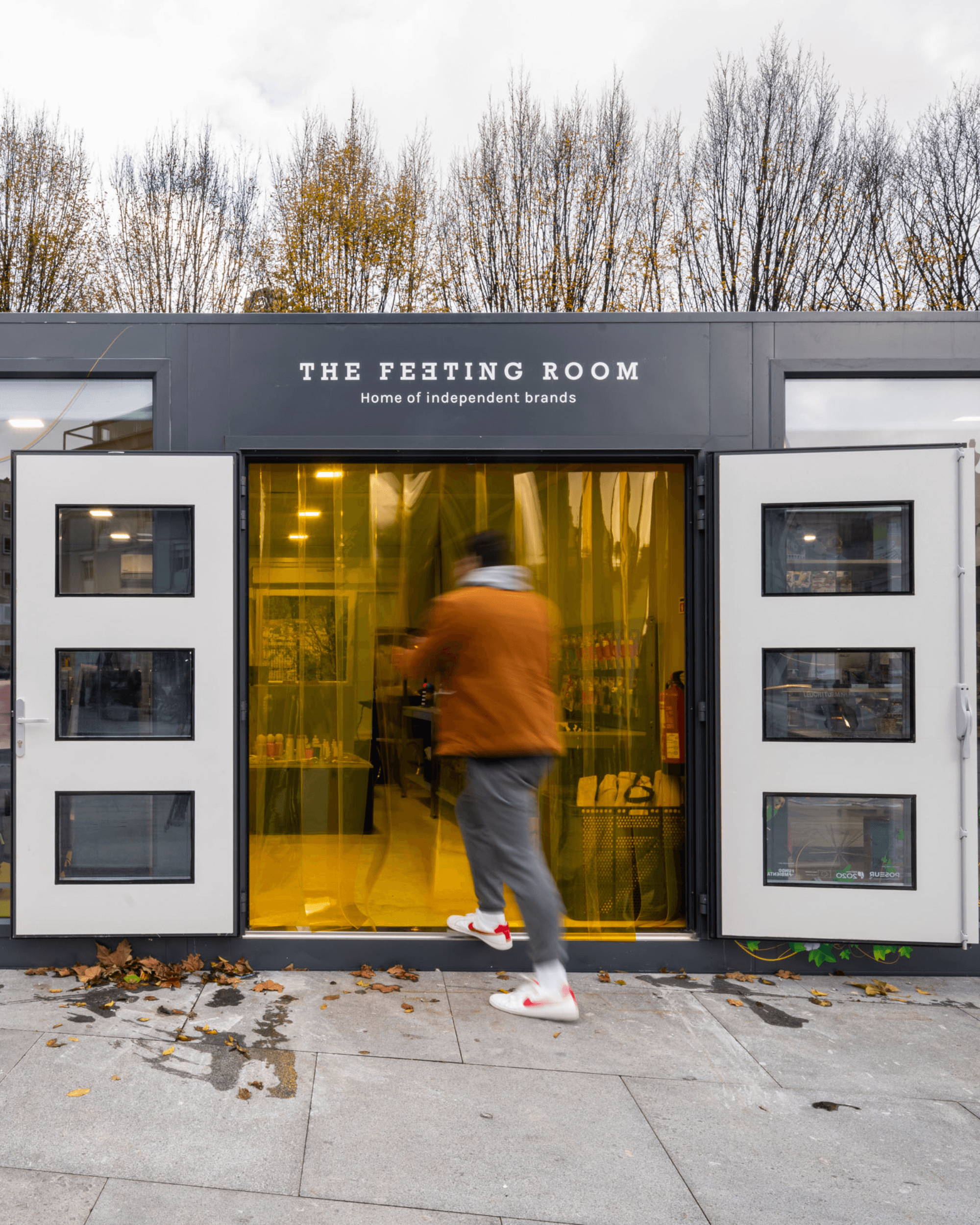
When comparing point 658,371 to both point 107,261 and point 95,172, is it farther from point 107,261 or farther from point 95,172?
point 95,172

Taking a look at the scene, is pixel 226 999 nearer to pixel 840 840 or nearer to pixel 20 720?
pixel 20 720

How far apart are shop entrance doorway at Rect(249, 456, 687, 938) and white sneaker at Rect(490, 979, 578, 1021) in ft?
4.80

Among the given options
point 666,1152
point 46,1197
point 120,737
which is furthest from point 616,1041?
point 120,737

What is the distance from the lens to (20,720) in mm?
4051

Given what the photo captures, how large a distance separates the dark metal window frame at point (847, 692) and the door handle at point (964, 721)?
0.20 meters

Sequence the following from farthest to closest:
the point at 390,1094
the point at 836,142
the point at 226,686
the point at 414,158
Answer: the point at 414,158
the point at 836,142
the point at 226,686
the point at 390,1094

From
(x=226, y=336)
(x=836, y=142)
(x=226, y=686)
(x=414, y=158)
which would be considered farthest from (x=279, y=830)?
(x=836, y=142)

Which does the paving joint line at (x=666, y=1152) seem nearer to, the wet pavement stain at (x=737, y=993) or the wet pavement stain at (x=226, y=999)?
the wet pavement stain at (x=737, y=993)

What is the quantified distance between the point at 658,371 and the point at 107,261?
41.0 ft

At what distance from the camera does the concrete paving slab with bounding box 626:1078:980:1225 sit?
2.31 metres

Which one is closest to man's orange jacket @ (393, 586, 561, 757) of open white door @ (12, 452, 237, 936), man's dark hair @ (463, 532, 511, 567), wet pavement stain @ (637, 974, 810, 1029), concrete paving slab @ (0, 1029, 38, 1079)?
man's dark hair @ (463, 532, 511, 567)

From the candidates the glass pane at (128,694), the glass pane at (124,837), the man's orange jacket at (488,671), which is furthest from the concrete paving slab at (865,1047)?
the glass pane at (128,694)

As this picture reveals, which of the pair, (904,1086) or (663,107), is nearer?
(904,1086)

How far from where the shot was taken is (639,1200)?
2326mm
